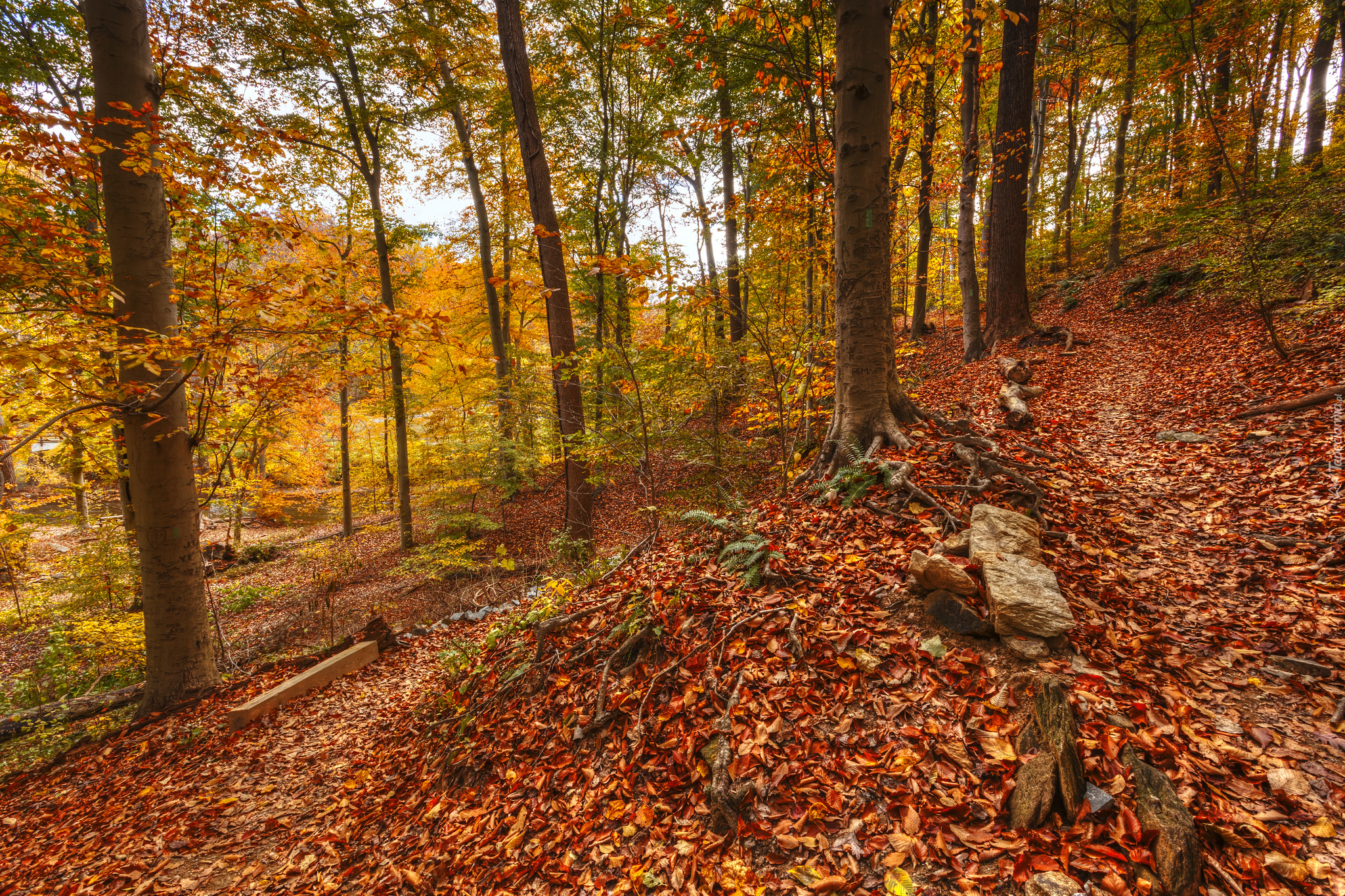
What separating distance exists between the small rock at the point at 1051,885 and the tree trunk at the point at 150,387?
6973 millimetres

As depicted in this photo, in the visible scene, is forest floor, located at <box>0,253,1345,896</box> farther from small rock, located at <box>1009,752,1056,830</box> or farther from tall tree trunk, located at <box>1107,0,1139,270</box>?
tall tree trunk, located at <box>1107,0,1139,270</box>

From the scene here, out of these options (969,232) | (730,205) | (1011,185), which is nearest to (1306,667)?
(1011,185)

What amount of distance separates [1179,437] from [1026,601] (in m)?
4.49

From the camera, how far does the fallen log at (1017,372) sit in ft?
24.6

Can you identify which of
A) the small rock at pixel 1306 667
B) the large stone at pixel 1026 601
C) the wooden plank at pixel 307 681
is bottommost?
the wooden plank at pixel 307 681

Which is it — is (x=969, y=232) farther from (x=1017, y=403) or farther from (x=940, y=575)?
(x=940, y=575)

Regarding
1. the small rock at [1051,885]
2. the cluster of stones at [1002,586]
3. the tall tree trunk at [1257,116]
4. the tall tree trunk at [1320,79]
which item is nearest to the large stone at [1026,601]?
the cluster of stones at [1002,586]

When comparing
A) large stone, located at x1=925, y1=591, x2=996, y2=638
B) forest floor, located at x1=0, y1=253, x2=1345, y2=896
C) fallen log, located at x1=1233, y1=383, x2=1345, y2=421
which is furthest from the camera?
fallen log, located at x1=1233, y1=383, x2=1345, y2=421

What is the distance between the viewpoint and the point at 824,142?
6.95 meters

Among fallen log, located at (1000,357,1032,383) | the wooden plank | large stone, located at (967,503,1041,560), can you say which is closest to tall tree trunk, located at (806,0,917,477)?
large stone, located at (967,503,1041,560)

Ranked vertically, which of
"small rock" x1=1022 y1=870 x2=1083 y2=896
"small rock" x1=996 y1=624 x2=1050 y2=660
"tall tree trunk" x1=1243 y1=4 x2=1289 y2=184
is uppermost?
"tall tree trunk" x1=1243 y1=4 x2=1289 y2=184

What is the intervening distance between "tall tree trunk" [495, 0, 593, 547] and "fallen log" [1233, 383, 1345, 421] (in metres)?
7.52

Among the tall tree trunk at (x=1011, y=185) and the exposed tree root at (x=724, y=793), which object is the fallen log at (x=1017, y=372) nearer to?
the tall tree trunk at (x=1011, y=185)

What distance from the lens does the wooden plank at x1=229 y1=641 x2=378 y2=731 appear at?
4898 millimetres
